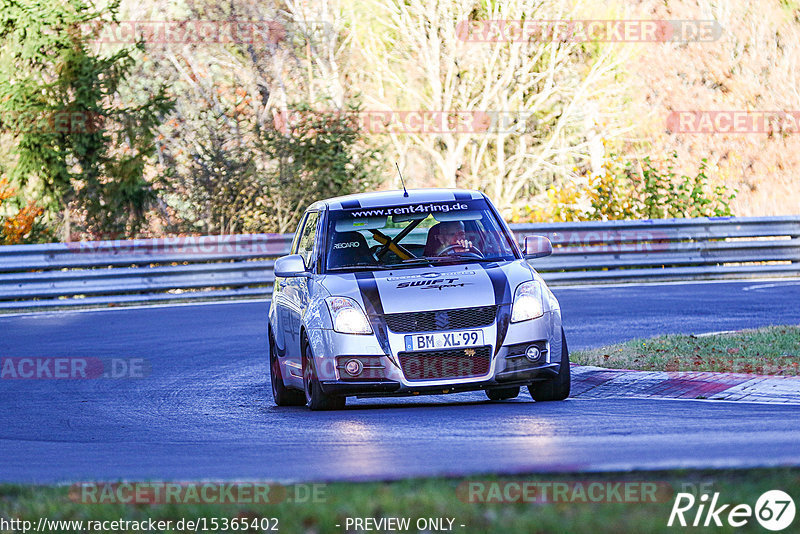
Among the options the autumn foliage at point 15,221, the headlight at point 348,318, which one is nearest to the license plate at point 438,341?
the headlight at point 348,318

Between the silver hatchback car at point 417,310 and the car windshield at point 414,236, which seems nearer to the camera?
the silver hatchback car at point 417,310

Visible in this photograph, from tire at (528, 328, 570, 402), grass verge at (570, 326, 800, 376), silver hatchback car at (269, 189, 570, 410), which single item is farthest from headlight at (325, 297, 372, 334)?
grass verge at (570, 326, 800, 376)

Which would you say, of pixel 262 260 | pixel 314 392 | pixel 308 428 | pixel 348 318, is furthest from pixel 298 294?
pixel 262 260

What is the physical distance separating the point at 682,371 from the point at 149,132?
1838 cm

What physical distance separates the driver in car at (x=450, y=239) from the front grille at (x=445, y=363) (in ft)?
4.32

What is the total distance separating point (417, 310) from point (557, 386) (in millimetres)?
1368

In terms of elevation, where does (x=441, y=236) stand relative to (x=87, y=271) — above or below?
above

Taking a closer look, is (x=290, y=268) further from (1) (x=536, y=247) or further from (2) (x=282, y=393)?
(1) (x=536, y=247)

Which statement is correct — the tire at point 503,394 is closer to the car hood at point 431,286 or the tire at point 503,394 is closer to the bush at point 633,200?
the car hood at point 431,286

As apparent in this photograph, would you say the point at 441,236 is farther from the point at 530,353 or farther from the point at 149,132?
the point at 149,132

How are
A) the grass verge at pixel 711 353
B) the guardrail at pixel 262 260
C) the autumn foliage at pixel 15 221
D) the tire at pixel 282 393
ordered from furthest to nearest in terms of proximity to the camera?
1. the autumn foliage at pixel 15 221
2. the guardrail at pixel 262 260
3. the grass verge at pixel 711 353
4. the tire at pixel 282 393

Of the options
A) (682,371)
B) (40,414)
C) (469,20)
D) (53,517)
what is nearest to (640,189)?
(469,20)

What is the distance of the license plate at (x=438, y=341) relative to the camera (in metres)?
10.5

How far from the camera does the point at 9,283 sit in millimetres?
22875
